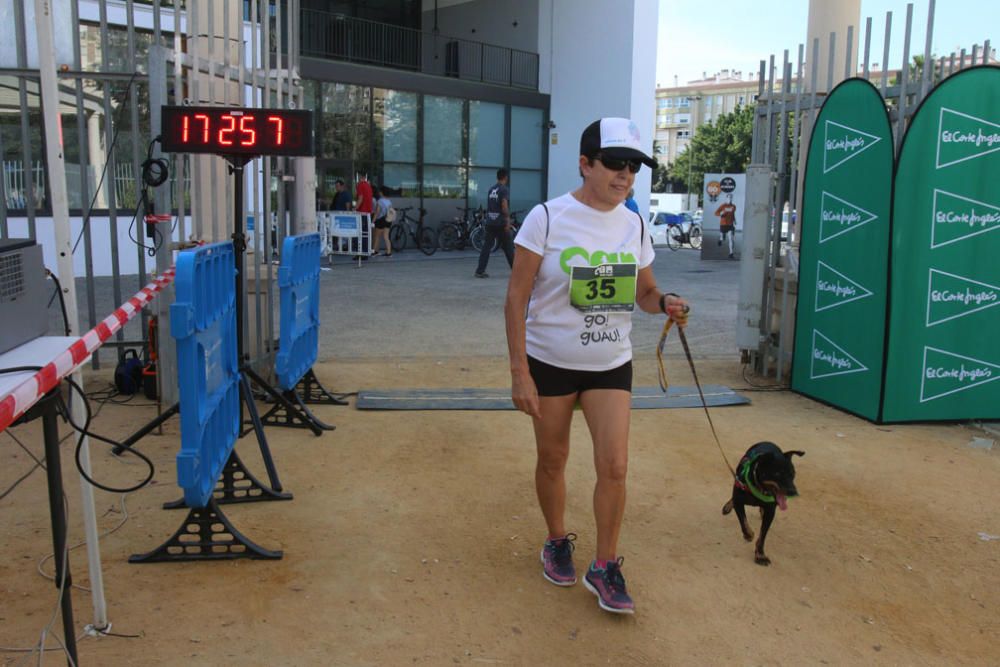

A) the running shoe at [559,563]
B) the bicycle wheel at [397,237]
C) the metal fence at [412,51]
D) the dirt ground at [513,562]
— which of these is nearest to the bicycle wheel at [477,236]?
the bicycle wheel at [397,237]

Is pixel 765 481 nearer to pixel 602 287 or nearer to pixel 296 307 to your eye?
pixel 602 287

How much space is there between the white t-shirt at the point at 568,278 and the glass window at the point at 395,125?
18.9 metres

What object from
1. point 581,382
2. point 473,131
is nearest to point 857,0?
point 581,382

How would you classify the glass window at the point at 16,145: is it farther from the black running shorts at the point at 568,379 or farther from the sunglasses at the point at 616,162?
the sunglasses at the point at 616,162

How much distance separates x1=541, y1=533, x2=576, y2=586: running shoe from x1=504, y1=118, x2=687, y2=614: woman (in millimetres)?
129

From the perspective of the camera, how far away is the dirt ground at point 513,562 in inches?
124

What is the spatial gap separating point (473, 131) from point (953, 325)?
1883 centimetres

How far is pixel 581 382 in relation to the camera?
135 inches

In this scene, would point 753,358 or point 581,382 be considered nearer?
point 581,382

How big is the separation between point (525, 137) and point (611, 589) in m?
22.5

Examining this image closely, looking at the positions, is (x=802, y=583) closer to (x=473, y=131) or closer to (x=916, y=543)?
(x=916, y=543)

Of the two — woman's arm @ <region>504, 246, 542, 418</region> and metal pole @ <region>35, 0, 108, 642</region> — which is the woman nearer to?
woman's arm @ <region>504, 246, 542, 418</region>

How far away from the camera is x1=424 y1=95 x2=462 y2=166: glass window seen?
22.5 m

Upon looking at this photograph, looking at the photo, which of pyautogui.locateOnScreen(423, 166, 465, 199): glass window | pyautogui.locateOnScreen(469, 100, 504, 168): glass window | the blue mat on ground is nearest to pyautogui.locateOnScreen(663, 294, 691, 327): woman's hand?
the blue mat on ground
